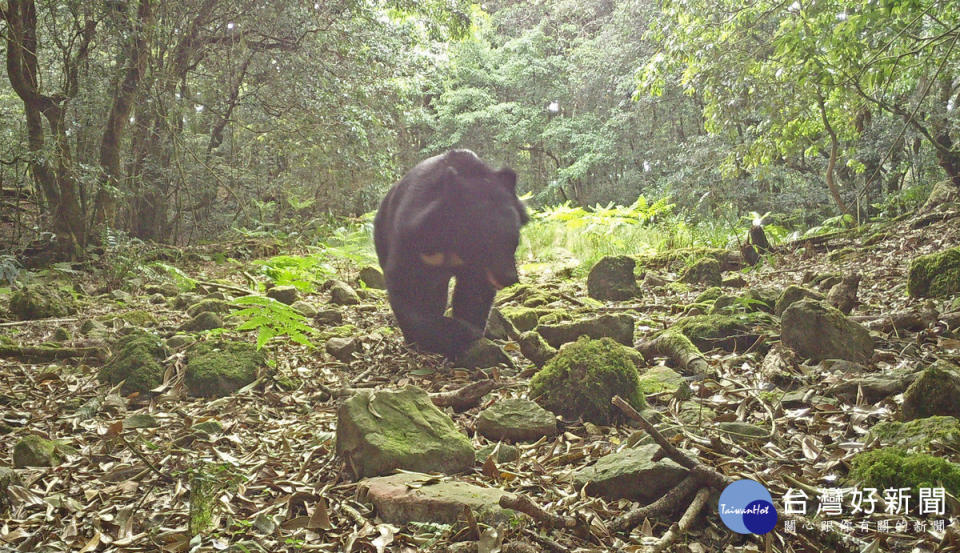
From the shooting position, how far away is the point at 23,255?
667 centimetres

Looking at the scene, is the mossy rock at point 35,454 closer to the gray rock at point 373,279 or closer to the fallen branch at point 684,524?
the fallen branch at point 684,524

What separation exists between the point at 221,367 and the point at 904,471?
308cm

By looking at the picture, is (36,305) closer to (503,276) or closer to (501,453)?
(503,276)

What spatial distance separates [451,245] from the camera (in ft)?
12.1

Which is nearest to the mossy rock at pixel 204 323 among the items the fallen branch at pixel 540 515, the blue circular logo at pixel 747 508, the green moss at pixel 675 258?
the fallen branch at pixel 540 515

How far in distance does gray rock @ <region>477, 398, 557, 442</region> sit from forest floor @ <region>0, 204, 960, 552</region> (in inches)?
2.4

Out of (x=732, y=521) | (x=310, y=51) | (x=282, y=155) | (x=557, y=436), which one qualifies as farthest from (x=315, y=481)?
(x=282, y=155)

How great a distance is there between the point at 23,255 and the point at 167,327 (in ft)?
11.7

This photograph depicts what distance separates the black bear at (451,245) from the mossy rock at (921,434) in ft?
6.89

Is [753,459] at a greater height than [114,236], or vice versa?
[114,236]

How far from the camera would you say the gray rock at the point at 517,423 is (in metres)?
2.55

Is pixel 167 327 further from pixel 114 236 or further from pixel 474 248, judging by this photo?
pixel 114 236

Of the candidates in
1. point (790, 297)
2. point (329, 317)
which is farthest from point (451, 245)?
point (790, 297)

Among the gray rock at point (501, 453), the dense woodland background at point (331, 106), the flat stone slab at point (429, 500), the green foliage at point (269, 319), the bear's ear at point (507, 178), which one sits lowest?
the gray rock at point (501, 453)
